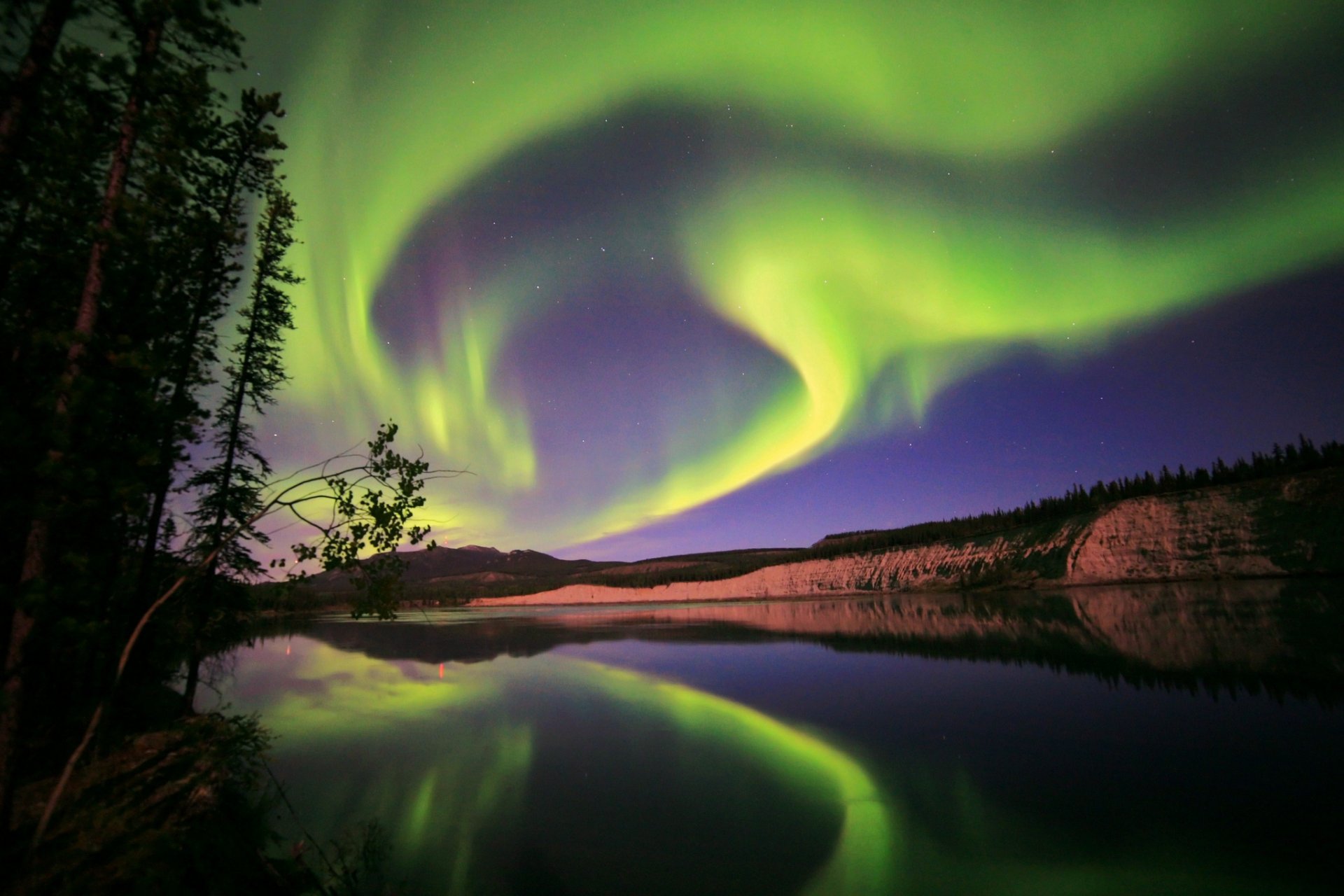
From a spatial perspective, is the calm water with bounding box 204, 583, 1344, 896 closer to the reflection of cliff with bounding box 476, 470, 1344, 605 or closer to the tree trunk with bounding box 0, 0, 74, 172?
the tree trunk with bounding box 0, 0, 74, 172

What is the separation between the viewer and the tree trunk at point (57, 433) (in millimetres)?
6270

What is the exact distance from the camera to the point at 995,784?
10.9 meters

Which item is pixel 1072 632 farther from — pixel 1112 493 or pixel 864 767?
pixel 1112 493

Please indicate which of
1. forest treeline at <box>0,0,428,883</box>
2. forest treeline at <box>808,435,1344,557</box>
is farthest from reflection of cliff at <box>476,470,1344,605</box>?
forest treeline at <box>0,0,428,883</box>

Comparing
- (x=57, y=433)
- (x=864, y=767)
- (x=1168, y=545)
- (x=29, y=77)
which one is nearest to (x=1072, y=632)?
(x=864, y=767)

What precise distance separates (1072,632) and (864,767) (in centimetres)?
2683

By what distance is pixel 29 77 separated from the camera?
7172 millimetres

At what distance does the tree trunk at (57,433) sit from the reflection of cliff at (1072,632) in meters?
28.0

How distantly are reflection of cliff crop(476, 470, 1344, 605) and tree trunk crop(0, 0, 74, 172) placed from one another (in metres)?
85.6

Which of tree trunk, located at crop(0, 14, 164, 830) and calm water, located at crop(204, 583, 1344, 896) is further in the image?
calm water, located at crop(204, 583, 1344, 896)

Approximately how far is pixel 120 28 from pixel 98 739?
15.0m

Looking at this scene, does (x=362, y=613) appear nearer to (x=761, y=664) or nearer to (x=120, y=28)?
(x=120, y=28)

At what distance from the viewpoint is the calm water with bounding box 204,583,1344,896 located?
8.06m

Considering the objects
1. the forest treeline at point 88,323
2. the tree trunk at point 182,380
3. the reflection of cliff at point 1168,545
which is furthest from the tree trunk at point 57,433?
the reflection of cliff at point 1168,545
